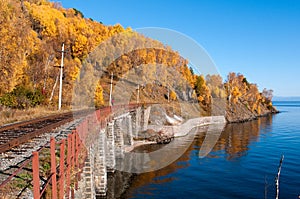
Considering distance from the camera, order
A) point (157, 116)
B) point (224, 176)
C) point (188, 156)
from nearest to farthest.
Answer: point (224, 176), point (188, 156), point (157, 116)

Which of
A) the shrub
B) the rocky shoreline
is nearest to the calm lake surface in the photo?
the shrub

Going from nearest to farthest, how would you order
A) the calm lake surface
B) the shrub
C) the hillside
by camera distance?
the calm lake surface < the hillside < the shrub

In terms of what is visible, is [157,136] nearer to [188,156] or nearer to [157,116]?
[188,156]

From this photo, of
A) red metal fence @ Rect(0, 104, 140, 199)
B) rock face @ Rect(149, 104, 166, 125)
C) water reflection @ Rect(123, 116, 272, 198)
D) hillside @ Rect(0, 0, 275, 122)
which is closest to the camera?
red metal fence @ Rect(0, 104, 140, 199)

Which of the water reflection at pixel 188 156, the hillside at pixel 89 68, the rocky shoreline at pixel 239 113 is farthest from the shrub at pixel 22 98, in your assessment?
the rocky shoreline at pixel 239 113

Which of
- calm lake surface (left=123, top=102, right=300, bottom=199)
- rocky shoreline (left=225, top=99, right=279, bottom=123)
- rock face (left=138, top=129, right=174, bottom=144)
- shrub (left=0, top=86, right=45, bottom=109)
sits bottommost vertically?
calm lake surface (left=123, top=102, right=300, bottom=199)

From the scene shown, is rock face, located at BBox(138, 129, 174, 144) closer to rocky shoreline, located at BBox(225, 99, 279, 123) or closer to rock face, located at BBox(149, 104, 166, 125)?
rock face, located at BBox(149, 104, 166, 125)

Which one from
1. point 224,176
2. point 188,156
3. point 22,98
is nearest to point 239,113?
point 188,156

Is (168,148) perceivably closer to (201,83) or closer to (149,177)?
(149,177)

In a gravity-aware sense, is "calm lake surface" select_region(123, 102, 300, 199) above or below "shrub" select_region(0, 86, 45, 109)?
below

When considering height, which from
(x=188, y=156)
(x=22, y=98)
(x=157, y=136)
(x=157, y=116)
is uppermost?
(x=22, y=98)

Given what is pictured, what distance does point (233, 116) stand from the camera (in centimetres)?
8488

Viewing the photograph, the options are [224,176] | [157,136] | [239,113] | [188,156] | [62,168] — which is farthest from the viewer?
[239,113]

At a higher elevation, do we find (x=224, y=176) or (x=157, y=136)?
(x=157, y=136)
